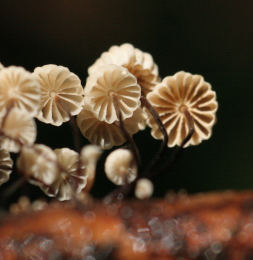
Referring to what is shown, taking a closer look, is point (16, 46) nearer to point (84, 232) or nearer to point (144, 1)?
point (144, 1)

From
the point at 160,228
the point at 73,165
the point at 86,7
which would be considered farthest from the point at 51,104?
the point at 86,7

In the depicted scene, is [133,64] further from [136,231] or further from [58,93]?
[136,231]

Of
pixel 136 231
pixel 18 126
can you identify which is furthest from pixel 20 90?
pixel 136 231

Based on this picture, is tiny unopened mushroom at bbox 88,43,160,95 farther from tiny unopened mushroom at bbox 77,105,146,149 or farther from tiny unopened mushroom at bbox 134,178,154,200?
tiny unopened mushroom at bbox 134,178,154,200

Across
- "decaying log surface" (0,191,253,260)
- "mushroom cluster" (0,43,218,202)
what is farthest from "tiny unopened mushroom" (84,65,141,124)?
"decaying log surface" (0,191,253,260)

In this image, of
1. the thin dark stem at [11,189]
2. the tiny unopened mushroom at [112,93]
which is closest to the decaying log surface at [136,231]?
the thin dark stem at [11,189]

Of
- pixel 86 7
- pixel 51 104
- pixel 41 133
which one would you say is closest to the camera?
pixel 51 104
